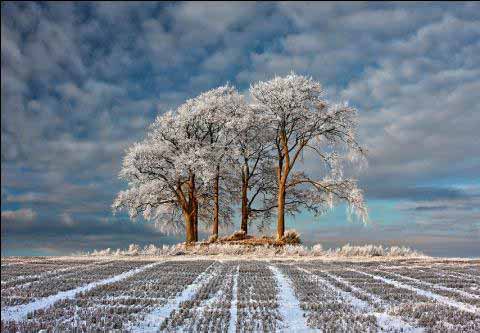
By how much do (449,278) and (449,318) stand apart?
8.27 m

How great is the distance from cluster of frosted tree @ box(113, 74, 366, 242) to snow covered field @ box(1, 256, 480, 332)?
21.8 metres

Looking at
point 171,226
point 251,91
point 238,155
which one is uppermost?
point 251,91

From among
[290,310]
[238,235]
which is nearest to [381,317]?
[290,310]

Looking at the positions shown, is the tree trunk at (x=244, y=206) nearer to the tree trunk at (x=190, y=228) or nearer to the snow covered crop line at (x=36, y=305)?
the tree trunk at (x=190, y=228)

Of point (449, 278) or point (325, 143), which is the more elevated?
point (325, 143)

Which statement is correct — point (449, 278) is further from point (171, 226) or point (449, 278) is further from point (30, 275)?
point (171, 226)

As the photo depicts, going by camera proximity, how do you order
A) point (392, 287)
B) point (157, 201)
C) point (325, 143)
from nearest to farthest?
point (392, 287), point (325, 143), point (157, 201)

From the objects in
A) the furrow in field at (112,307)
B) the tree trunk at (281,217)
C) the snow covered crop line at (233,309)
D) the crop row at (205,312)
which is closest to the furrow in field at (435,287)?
the snow covered crop line at (233,309)

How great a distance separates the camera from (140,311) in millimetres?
10664

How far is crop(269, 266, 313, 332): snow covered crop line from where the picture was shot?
31.0ft

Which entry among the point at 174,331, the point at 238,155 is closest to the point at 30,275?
the point at 174,331

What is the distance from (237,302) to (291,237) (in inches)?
1060

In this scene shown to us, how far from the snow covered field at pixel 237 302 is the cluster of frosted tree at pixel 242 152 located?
859 inches

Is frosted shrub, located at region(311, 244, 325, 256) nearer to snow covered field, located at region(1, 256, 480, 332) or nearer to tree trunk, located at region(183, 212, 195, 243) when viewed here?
tree trunk, located at region(183, 212, 195, 243)
